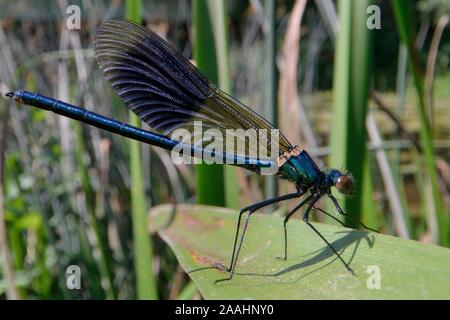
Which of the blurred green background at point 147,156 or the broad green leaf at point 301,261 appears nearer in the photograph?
the broad green leaf at point 301,261

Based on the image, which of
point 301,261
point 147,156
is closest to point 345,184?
point 301,261

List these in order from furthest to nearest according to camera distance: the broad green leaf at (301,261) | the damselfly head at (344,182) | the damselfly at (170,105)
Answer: the damselfly at (170,105) → the damselfly head at (344,182) → the broad green leaf at (301,261)

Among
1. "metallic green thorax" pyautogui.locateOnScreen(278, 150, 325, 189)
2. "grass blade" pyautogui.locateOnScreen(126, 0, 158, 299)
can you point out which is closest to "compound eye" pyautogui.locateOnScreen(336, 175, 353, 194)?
"metallic green thorax" pyautogui.locateOnScreen(278, 150, 325, 189)

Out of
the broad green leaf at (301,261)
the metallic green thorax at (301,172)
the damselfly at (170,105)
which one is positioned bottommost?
the broad green leaf at (301,261)

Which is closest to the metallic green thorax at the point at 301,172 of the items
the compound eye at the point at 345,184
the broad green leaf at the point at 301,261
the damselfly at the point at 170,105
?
the damselfly at the point at 170,105

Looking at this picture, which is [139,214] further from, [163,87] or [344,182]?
[344,182]

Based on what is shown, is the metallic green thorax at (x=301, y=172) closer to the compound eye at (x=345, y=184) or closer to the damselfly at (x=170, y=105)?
the damselfly at (x=170, y=105)

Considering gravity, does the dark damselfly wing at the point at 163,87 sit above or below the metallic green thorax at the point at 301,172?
above

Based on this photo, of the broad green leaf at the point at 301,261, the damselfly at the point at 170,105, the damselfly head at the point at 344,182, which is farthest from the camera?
the damselfly at the point at 170,105
